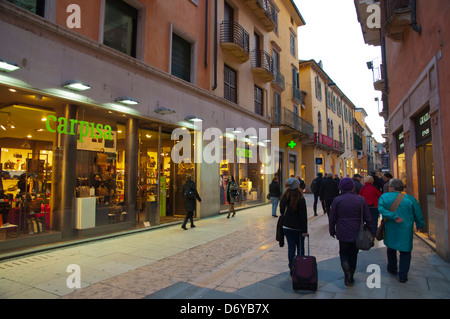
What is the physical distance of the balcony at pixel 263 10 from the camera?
52.9 ft

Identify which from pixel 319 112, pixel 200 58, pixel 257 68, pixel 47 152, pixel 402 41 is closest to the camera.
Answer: pixel 47 152

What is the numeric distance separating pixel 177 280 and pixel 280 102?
18023 millimetres

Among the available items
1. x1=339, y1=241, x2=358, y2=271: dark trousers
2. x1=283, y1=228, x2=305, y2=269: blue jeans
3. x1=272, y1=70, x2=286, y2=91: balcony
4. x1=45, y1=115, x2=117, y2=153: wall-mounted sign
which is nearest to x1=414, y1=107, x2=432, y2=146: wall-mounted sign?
x1=339, y1=241, x2=358, y2=271: dark trousers

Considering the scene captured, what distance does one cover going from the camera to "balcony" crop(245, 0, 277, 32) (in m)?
16.1

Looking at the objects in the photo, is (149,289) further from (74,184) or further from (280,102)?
(280,102)

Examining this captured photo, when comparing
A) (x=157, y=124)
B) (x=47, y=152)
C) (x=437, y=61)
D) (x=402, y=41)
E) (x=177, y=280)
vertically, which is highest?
(x=402, y=41)

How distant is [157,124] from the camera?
10211 millimetres

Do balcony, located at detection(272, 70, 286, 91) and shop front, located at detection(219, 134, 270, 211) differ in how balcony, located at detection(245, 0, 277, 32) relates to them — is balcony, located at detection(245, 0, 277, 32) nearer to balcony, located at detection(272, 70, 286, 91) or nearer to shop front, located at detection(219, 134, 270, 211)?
balcony, located at detection(272, 70, 286, 91)

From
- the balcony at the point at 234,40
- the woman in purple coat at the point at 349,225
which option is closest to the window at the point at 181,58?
the balcony at the point at 234,40

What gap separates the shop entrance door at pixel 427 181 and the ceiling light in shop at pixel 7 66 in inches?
389

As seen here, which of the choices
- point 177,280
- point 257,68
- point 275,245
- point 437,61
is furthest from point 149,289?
point 257,68

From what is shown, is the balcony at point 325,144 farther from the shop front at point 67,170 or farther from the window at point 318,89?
the shop front at point 67,170

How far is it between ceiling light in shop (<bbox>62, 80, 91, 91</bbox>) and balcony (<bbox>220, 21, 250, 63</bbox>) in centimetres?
810

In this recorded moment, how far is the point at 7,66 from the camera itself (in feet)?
18.8
